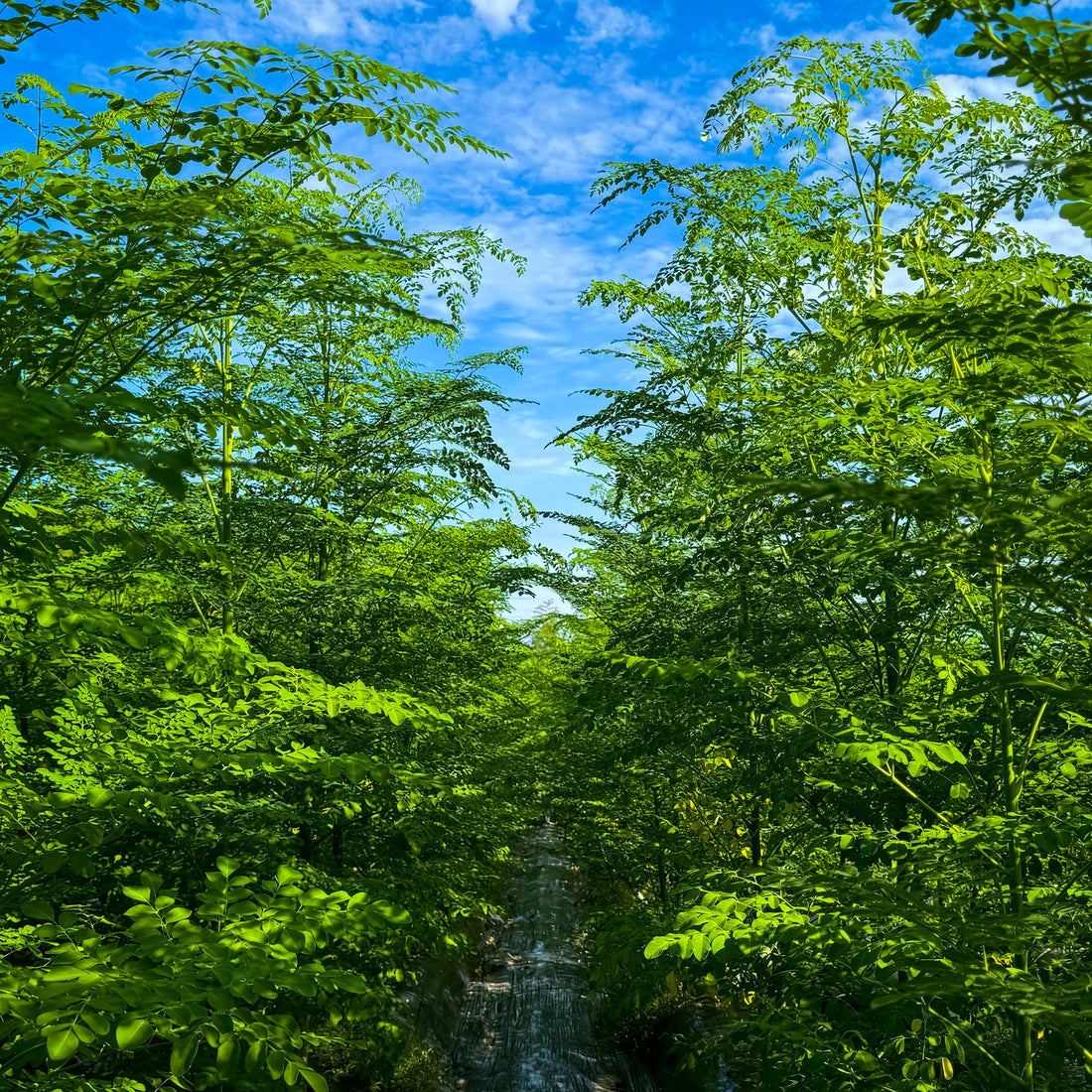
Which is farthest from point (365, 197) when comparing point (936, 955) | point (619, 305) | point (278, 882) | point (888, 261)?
point (936, 955)

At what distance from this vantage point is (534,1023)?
9.92m

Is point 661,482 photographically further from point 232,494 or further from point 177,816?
point 177,816

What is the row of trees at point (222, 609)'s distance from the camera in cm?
198

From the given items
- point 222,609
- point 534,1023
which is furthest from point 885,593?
point 534,1023

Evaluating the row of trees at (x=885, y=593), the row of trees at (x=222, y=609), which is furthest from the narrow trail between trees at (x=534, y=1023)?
the row of trees at (x=885, y=593)

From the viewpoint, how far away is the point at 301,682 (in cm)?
318

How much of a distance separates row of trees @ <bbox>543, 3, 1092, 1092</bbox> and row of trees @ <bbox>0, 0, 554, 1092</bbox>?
51.9 inches

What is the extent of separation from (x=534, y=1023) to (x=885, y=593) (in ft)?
28.0

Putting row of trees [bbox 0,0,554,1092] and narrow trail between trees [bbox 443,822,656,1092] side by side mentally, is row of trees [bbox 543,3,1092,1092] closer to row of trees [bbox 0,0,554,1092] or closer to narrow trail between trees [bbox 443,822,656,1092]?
row of trees [bbox 0,0,554,1092]

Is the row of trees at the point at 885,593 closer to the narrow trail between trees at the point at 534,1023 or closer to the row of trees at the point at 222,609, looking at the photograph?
the row of trees at the point at 222,609

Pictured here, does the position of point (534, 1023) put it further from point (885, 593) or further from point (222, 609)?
point (885, 593)

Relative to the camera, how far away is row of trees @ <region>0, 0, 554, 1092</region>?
1.98 m

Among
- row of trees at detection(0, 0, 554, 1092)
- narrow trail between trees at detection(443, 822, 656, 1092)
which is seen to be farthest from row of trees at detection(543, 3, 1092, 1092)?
narrow trail between trees at detection(443, 822, 656, 1092)

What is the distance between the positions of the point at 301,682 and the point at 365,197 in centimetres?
570
